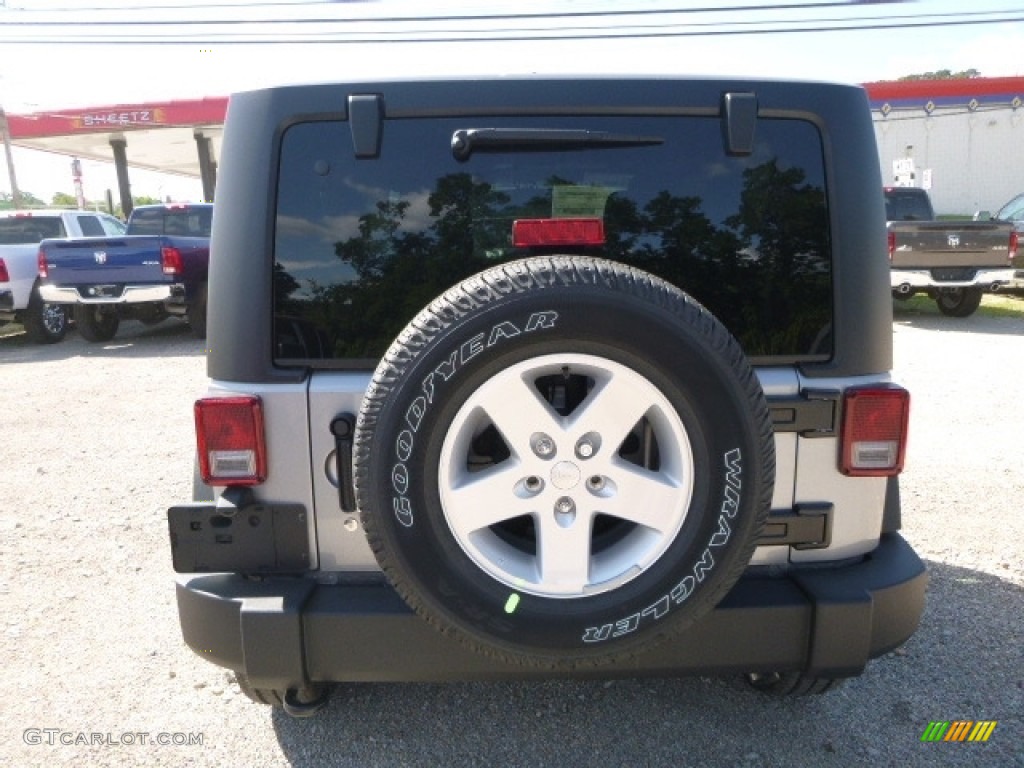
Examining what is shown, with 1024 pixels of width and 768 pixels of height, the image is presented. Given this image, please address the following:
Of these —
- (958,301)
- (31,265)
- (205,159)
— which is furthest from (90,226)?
(205,159)

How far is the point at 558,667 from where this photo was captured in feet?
6.02

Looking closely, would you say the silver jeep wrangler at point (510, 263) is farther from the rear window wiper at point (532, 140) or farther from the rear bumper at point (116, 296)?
the rear bumper at point (116, 296)

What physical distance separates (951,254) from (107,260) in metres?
11.1

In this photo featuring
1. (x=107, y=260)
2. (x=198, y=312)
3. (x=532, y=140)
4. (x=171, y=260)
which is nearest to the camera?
Result: (x=532, y=140)

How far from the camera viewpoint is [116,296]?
31.4ft

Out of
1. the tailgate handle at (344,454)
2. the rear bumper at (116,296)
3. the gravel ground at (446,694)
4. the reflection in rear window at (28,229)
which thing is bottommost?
the gravel ground at (446,694)

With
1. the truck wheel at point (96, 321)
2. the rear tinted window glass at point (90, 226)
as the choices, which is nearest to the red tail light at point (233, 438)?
the truck wheel at point (96, 321)

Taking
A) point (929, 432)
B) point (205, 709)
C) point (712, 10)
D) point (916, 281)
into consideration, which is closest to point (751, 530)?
point (205, 709)

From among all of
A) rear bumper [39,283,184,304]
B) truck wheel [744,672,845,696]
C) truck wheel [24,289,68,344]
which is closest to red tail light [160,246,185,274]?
rear bumper [39,283,184,304]

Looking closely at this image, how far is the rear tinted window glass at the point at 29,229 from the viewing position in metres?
11.2

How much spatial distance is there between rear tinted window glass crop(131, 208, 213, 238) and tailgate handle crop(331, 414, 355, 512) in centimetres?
1096

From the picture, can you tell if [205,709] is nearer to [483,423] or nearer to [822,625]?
[483,423]

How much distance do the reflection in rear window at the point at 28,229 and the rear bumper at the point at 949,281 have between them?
12.3 meters

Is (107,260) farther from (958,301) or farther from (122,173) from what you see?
(122,173)
